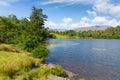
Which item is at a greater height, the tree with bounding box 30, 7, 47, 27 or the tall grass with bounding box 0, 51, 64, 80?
the tree with bounding box 30, 7, 47, 27

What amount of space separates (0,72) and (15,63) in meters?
3.59

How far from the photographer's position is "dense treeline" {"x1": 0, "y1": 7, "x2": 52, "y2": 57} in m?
49.5

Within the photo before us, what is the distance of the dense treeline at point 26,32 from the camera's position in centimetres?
4955

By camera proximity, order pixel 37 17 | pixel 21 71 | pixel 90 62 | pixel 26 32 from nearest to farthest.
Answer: pixel 21 71, pixel 90 62, pixel 26 32, pixel 37 17

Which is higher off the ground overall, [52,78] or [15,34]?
[15,34]

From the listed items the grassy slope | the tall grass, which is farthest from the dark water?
the grassy slope

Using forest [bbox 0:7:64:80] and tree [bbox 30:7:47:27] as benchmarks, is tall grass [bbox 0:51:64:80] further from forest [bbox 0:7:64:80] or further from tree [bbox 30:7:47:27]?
tree [bbox 30:7:47:27]

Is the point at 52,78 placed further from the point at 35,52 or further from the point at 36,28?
the point at 36,28

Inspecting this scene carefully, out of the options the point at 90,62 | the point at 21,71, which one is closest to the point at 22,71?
the point at 21,71

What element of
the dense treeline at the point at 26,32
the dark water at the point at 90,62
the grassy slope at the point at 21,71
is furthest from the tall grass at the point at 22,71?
the dense treeline at the point at 26,32

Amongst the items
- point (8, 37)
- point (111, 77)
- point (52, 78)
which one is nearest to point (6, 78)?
point (52, 78)

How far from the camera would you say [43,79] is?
23750 millimetres

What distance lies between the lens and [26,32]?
297 feet

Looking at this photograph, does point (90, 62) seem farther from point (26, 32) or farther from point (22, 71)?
point (26, 32)
